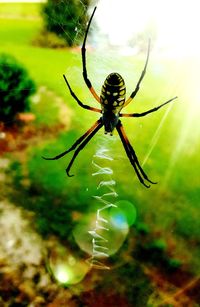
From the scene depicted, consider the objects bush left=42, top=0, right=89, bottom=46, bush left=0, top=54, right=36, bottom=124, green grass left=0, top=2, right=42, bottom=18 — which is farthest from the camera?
green grass left=0, top=2, right=42, bottom=18

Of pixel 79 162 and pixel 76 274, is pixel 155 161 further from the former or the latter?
pixel 76 274

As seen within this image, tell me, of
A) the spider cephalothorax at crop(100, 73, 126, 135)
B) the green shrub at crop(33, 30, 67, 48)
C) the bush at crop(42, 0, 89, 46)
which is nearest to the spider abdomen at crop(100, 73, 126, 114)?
the spider cephalothorax at crop(100, 73, 126, 135)

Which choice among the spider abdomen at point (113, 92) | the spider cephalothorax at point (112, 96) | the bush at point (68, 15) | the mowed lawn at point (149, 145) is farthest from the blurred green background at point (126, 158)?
the spider abdomen at point (113, 92)

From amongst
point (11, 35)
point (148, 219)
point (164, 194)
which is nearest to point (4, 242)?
point (148, 219)

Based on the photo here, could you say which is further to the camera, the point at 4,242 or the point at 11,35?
the point at 11,35

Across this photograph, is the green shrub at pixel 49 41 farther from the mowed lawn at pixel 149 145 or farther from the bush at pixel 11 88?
the bush at pixel 11 88

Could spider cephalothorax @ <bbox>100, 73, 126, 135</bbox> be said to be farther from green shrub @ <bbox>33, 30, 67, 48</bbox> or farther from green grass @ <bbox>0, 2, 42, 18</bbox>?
green grass @ <bbox>0, 2, 42, 18</bbox>
